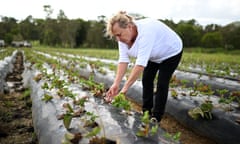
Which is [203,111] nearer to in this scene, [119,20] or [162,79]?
[162,79]

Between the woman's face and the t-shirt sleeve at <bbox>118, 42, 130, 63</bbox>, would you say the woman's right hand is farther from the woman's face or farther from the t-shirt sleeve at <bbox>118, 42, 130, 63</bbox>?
the woman's face

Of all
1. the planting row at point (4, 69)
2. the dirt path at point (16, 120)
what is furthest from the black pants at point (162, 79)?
the planting row at point (4, 69)

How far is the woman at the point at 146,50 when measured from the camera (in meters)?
2.54

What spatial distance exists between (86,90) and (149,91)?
3.60 feet

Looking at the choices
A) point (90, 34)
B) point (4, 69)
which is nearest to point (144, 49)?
point (4, 69)

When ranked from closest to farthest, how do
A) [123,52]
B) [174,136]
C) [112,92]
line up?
[174,136]
[112,92]
[123,52]

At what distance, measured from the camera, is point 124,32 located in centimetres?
255

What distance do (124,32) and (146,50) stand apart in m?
0.27

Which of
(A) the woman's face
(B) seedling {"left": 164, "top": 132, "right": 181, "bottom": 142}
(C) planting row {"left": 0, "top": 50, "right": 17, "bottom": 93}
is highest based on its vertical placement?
(A) the woman's face

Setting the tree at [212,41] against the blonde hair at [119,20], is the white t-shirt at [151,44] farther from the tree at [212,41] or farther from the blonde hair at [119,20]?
the tree at [212,41]

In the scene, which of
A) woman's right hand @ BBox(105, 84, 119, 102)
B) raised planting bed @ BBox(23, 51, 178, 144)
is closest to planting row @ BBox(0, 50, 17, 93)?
raised planting bed @ BBox(23, 51, 178, 144)

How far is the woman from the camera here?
2.54 metres

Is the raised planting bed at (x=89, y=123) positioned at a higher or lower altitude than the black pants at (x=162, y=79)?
lower

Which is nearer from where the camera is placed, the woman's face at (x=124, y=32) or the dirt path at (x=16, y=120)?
the woman's face at (x=124, y=32)
